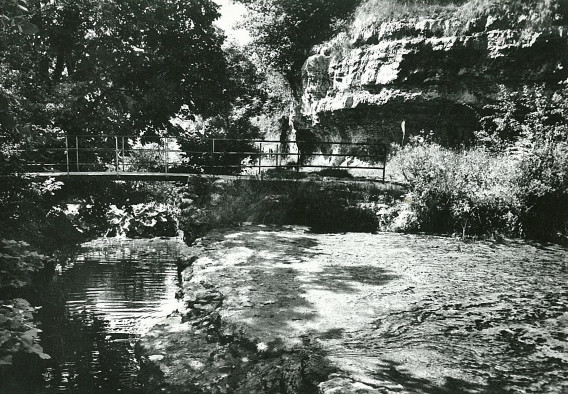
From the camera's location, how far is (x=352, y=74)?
16.3m

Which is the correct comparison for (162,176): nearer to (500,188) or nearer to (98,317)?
(98,317)

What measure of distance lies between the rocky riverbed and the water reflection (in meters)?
0.86

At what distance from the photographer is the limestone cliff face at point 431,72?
13.3 metres

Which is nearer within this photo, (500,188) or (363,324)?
(363,324)

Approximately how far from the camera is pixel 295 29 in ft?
64.5

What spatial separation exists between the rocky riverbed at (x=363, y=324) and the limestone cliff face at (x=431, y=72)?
6.15 m

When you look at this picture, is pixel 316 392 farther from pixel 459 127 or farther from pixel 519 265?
pixel 459 127

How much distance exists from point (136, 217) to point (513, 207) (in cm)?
1336

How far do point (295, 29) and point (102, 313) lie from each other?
1450 centimetres

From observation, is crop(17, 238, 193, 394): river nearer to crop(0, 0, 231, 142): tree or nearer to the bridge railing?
the bridge railing

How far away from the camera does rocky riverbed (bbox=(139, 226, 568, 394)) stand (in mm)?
4605

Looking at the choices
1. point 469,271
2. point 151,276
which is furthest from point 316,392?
point 151,276

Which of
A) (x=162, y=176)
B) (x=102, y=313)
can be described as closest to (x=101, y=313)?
(x=102, y=313)

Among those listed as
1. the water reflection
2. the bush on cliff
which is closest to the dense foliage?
the bush on cliff
